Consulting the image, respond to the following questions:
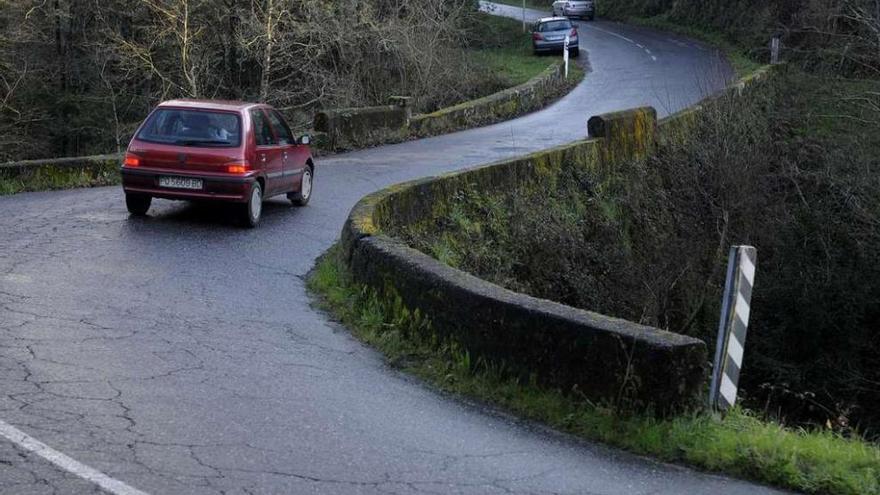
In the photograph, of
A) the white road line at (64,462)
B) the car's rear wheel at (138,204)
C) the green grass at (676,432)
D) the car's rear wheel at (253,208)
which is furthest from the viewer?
the car's rear wheel at (138,204)

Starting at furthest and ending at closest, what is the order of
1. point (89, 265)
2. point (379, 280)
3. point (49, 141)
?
point (49, 141), point (89, 265), point (379, 280)

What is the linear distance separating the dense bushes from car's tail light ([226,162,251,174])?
227 cm

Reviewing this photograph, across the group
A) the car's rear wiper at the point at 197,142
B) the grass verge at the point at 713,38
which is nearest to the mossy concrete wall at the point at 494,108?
the grass verge at the point at 713,38

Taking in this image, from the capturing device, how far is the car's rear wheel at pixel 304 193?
17.0 metres

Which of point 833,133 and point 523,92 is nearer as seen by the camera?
point 833,133

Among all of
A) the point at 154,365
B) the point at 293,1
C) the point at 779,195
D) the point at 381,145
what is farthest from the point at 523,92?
the point at 154,365

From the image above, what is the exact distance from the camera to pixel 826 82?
1268 inches

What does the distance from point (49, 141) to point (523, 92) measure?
13.9 meters

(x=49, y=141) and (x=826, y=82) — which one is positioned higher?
(x=826, y=82)

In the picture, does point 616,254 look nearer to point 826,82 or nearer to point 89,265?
point 89,265

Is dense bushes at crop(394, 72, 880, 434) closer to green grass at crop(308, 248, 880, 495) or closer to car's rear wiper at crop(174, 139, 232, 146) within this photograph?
car's rear wiper at crop(174, 139, 232, 146)

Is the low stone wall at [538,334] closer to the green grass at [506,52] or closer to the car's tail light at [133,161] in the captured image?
the car's tail light at [133,161]

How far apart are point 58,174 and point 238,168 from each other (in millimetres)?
5856

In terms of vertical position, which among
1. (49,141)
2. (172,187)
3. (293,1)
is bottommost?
(49,141)
